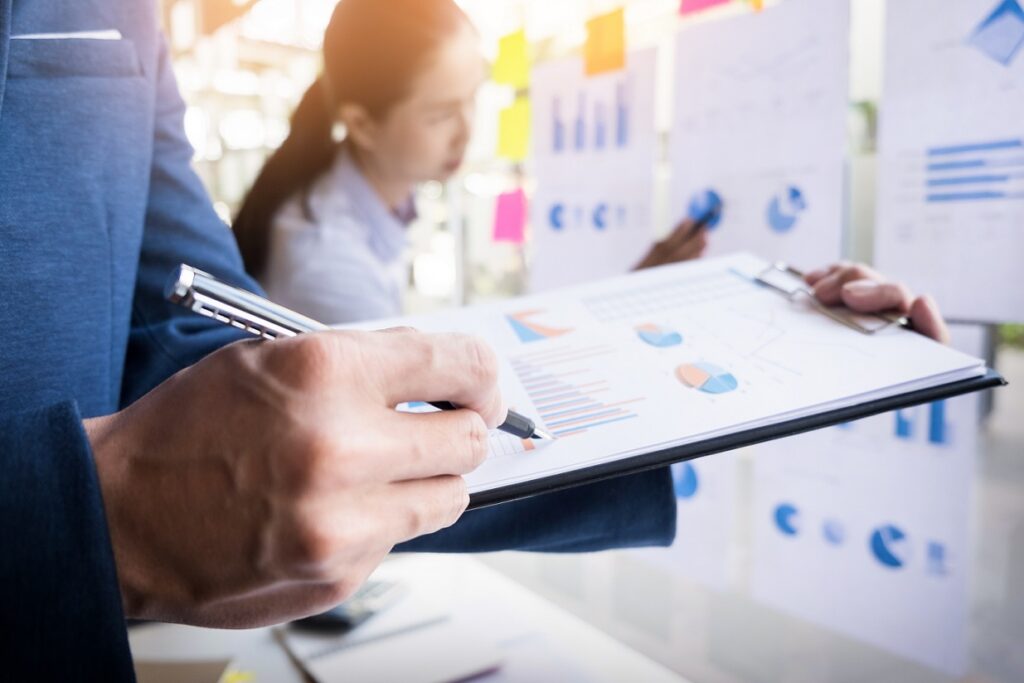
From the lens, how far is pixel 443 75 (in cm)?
92

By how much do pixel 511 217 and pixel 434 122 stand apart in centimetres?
18

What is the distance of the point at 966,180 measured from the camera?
20.2 inches

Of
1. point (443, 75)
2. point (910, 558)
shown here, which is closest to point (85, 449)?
point (910, 558)

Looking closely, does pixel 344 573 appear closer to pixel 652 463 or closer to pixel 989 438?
pixel 652 463

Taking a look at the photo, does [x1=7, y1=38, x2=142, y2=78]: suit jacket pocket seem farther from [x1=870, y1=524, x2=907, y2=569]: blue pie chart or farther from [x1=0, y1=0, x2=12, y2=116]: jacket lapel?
[x1=870, y1=524, x2=907, y2=569]: blue pie chart

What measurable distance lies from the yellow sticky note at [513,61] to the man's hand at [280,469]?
0.73 meters

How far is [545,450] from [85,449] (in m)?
0.18

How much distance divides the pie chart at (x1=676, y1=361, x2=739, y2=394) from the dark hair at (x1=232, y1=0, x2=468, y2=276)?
0.63 m

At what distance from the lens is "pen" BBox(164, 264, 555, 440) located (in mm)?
230

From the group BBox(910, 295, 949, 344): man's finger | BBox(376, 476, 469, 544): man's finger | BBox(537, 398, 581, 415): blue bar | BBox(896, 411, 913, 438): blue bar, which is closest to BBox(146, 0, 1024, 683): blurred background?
BBox(896, 411, 913, 438): blue bar

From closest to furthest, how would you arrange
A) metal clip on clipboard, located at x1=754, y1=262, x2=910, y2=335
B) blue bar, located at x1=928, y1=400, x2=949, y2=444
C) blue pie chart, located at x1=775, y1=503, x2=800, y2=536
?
metal clip on clipboard, located at x1=754, y1=262, x2=910, y2=335, blue bar, located at x1=928, y1=400, x2=949, y2=444, blue pie chart, located at x1=775, y1=503, x2=800, y2=536

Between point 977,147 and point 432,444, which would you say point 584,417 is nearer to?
point 432,444

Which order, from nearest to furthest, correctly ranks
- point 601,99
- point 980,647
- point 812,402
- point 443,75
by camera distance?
point 812,402
point 980,647
point 601,99
point 443,75

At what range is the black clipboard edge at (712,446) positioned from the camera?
0.96 feet
